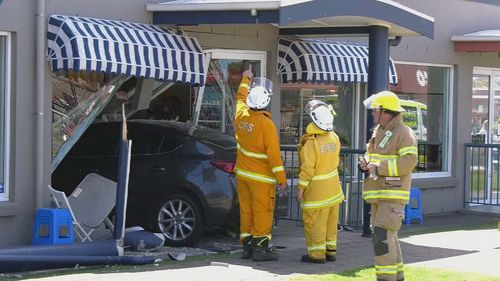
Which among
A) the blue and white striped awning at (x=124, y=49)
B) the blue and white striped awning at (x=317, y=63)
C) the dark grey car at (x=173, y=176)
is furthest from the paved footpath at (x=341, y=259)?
the blue and white striped awning at (x=124, y=49)

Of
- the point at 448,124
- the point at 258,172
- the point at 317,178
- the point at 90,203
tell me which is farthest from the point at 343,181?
the point at 448,124

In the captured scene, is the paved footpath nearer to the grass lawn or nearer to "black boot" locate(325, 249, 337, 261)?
"black boot" locate(325, 249, 337, 261)

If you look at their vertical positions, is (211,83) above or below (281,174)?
above

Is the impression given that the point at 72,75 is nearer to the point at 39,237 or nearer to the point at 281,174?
the point at 39,237

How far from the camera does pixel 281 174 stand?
9.38 m

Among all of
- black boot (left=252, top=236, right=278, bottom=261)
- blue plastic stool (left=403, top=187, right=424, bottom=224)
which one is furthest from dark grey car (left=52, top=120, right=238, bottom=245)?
blue plastic stool (left=403, top=187, right=424, bottom=224)

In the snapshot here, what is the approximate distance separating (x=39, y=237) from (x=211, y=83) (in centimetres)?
390

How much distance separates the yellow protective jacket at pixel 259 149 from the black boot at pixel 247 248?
0.68 m

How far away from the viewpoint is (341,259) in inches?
388

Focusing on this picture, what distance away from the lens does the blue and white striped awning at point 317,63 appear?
500 inches

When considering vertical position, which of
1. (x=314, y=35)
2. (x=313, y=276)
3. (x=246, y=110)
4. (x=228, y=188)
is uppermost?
(x=314, y=35)

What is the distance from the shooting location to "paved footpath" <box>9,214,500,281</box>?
28.3 feet

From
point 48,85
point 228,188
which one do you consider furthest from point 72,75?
point 228,188

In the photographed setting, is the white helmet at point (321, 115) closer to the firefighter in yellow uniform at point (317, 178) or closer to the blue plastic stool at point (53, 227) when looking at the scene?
the firefighter in yellow uniform at point (317, 178)
